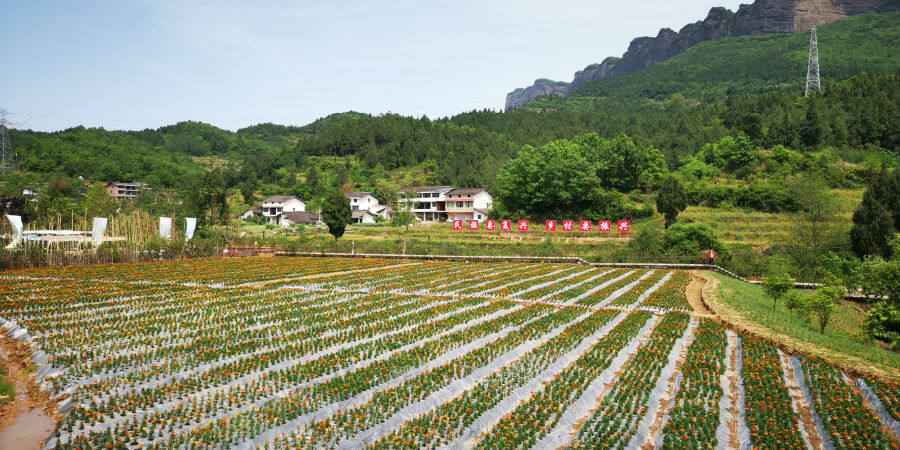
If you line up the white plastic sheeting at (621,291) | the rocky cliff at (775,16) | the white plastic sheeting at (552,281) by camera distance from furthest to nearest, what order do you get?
the rocky cliff at (775,16), the white plastic sheeting at (552,281), the white plastic sheeting at (621,291)

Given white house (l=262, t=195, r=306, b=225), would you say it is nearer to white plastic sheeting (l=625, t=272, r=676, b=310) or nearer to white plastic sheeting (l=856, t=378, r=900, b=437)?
white plastic sheeting (l=625, t=272, r=676, b=310)

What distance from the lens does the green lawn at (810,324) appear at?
41.3ft

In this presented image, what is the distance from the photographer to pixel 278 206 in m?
73.5

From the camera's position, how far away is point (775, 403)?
908 cm

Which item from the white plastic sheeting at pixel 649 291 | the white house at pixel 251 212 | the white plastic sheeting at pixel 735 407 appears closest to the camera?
the white plastic sheeting at pixel 735 407

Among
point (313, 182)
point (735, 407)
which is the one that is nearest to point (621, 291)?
point (735, 407)

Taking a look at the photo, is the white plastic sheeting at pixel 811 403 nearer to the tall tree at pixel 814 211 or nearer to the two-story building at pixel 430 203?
the tall tree at pixel 814 211

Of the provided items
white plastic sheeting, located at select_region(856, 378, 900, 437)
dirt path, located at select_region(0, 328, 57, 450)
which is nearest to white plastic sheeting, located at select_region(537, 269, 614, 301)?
white plastic sheeting, located at select_region(856, 378, 900, 437)

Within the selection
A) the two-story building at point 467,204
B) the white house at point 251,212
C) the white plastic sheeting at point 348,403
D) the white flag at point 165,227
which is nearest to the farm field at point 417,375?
the white plastic sheeting at point 348,403

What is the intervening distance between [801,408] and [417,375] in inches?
294

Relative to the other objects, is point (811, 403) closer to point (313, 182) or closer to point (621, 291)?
point (621, 291)

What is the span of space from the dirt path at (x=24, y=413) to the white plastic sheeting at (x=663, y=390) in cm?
934

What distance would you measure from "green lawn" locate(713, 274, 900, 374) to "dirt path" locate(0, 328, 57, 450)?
55.6 ft

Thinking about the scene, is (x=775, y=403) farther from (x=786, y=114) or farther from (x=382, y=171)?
(x=382, y=171)
